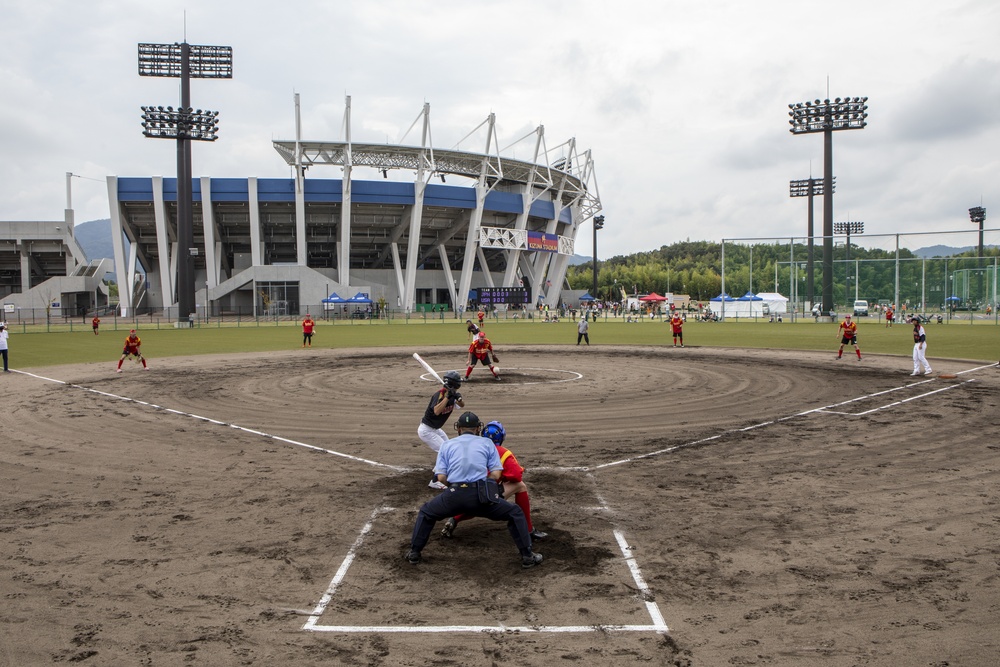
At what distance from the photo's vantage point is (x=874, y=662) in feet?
17.2

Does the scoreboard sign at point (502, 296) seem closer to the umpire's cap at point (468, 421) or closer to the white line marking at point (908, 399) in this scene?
the white line marking at point (908, 399)

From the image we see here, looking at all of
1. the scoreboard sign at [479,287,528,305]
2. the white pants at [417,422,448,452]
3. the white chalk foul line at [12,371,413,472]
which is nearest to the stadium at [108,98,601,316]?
the scoreboard sign at [479,287,528,305]

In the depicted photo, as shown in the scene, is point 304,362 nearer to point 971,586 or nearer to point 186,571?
point 186,571

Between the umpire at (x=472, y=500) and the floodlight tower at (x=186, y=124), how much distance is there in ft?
224

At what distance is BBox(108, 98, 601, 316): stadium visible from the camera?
80.7m

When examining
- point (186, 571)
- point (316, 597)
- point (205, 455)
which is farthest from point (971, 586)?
point (205, 455)

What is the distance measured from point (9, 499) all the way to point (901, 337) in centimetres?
4516

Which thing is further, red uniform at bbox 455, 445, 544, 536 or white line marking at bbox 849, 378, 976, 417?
white line marking at bbox 849, 378, 976, 417

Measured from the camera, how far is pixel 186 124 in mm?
68000

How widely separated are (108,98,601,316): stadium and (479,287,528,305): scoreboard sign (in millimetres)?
282

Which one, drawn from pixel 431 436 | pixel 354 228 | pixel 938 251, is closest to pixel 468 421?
pixel 431 436

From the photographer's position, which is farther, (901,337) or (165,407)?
(901,337)

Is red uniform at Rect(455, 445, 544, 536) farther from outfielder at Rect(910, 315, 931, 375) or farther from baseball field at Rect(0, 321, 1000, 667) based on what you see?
outfielder at Rect(910, 315, 931, 375)

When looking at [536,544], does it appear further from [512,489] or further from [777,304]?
[777,304]
